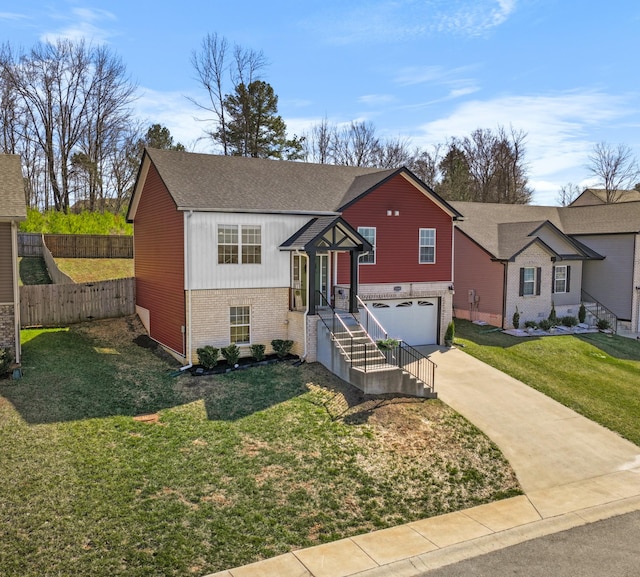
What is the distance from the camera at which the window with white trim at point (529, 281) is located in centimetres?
2766

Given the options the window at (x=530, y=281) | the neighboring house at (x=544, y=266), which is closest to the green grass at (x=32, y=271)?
the neighboring house at (x=544, y=266)

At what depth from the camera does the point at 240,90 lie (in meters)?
43.8

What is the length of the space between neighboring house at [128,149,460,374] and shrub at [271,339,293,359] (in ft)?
0.95

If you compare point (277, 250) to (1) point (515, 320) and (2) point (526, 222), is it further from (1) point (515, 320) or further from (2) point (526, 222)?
(2) point (526, 222)

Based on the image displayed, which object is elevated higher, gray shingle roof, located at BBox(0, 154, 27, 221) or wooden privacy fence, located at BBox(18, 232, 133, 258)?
gray shingle roof, located at BBox(0, 154, 27, 221)

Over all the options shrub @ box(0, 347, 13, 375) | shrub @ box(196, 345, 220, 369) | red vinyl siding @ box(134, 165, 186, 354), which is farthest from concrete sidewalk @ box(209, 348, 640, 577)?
shrub @ box(0, 347, 13, 375)

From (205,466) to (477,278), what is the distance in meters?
20.7

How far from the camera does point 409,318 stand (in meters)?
23.1

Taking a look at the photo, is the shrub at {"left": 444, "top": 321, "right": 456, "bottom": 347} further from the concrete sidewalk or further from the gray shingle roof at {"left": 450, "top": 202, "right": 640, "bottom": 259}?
the gray shingle roof at {"left": 450, "top": 202, "right": 640, "bottom": 259}

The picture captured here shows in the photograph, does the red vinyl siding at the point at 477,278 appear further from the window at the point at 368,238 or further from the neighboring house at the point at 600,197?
the neighboring house at the point at 600,197

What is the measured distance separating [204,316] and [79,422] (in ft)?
20.6

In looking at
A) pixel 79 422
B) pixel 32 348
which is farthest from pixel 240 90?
pixel 79 422

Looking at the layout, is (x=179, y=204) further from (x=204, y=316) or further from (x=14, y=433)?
(x=14, y=433)

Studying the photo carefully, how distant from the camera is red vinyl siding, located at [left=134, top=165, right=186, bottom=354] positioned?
18.9m
